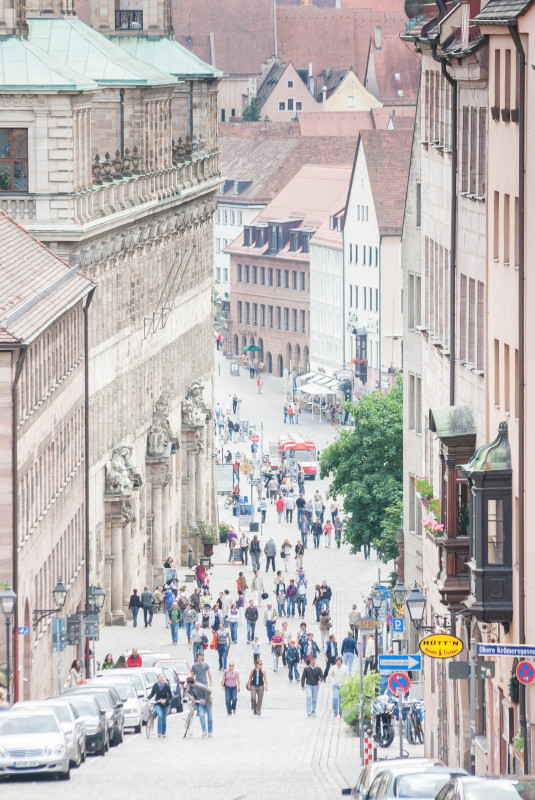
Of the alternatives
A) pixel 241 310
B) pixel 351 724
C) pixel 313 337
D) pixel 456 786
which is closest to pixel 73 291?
pixel 351 724

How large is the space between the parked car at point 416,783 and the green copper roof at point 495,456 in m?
7.63

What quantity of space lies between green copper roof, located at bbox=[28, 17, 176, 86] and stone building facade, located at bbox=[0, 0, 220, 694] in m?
0.07

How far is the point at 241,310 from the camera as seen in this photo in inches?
7653

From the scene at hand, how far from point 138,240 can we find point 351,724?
35.5 meters

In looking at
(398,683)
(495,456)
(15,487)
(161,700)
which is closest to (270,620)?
(15,487)

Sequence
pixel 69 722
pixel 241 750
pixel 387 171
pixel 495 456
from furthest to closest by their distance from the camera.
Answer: pixel 387 171 → pixel 241 750 → pixel 69 722 → pixel 495 456

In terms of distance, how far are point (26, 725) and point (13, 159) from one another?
34773 mm

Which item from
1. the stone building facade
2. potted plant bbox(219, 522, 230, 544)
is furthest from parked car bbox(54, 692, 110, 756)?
potted plant bbox(219, 522, 230, 544)

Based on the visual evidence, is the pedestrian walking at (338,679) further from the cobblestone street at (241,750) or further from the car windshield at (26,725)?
the car windshield at (26,725)

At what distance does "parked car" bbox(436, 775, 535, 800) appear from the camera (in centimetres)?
2888

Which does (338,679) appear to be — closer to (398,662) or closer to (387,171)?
(398,662)

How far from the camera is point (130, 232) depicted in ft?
289

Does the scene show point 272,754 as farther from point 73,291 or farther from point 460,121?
point 73,291

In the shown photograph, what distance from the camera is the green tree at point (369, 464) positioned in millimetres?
85625
